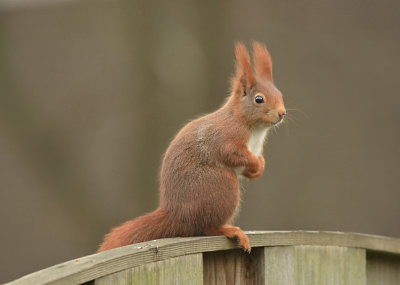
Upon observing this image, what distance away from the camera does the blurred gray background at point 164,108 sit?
4535mm

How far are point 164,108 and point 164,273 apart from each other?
3.22m

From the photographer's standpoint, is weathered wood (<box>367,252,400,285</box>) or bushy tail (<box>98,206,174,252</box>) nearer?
bushy tail (<box>98,206,174,252</box>)

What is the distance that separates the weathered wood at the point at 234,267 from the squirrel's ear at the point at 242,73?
0.61 meters

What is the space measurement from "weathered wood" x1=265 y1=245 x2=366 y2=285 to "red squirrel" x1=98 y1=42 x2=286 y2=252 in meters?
0.09

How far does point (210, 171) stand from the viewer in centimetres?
185

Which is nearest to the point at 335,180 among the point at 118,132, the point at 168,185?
the point at 118,132

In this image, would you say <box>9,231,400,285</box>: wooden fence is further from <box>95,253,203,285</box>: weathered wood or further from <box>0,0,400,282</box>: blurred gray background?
<box>0,0,400,282</box>: blurred gray background

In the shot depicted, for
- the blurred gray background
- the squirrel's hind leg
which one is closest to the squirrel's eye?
the squirrel's hind leg

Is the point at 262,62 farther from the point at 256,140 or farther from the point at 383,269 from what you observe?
the point at 383,269

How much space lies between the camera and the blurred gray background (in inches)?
179

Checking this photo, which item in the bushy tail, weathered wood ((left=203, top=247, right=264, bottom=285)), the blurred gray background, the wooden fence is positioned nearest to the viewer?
the wooden fence

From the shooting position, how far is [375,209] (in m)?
4.61

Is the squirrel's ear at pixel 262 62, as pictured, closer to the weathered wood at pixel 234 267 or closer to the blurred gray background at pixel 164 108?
the weathered wood at pixel 234 267

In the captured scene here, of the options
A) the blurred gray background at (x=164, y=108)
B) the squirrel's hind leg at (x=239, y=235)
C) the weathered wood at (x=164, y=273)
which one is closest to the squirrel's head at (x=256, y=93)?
the squirrel's hind leg at (x=239, y=235)
